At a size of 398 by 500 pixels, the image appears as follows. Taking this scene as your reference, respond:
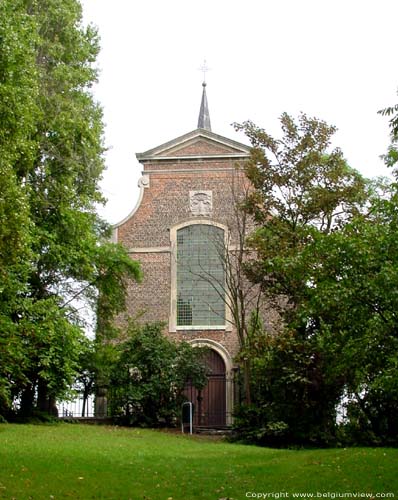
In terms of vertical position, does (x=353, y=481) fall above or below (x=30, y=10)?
below

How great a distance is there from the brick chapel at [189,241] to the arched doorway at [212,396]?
36 millimetres

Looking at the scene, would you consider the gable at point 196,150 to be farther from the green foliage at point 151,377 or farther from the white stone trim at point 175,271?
the green foliage at point 151,377

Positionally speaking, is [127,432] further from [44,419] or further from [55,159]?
[55,159]

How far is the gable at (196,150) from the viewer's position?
29.1 meters

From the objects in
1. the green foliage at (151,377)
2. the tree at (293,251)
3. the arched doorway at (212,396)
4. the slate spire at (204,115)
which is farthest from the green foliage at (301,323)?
the slate spire at (204,115)

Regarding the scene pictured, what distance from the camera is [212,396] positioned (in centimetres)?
2677

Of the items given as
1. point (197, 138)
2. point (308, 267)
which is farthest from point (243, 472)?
point (197, 138)

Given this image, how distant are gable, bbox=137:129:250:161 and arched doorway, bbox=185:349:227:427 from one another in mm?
7795

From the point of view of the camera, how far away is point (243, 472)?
12.1m

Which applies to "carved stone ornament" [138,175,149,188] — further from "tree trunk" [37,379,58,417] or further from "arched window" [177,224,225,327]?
"tree trunk" [37,379,58,417]

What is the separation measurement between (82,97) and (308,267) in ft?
33.0

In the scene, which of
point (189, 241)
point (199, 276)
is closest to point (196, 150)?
point (189, 241)

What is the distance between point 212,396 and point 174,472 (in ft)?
48.5

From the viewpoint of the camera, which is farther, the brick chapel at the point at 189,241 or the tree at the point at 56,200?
the brick chapel at the point at 189,241
